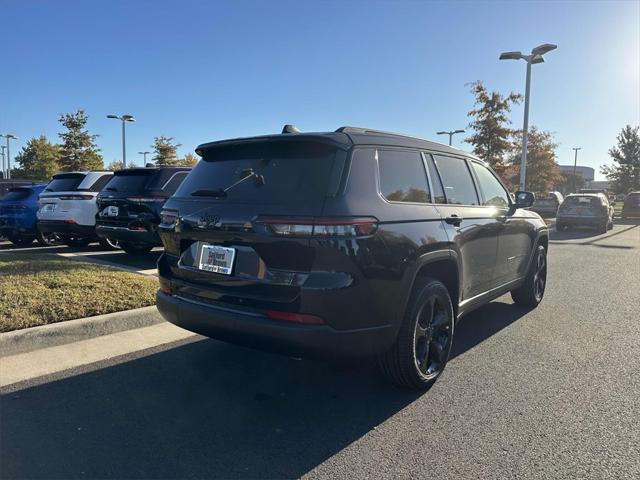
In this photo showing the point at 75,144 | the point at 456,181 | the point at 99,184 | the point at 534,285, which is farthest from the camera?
the point at 75,144

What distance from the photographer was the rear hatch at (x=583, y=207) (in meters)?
19.2

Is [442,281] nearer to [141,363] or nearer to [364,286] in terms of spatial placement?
[364,286]

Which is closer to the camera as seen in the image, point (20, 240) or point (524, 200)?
point (524, 200)

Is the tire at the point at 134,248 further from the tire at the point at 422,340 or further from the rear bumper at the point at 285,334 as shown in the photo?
the tire at the point at 422,340

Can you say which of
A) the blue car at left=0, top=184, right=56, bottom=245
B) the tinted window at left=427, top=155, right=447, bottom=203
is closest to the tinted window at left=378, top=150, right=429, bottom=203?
the tinted window at left=427, top=155, right=447, bottom=203

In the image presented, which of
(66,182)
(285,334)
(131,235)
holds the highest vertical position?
(66,182)

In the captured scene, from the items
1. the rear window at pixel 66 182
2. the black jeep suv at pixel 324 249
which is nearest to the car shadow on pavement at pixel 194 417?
the black jeep suv at pixel 324 249

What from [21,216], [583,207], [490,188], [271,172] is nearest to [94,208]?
[21,216]

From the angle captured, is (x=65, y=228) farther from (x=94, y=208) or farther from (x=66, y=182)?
(x=66, y=182)

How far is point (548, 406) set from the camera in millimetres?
3455

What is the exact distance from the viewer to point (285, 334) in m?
2.92

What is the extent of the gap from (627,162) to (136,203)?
170ft

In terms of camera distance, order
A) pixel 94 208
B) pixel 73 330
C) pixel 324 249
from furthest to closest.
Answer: pixel 94 208 < pixel 73 330 < pixel 324 249

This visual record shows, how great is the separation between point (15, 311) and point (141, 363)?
1.45 meters
